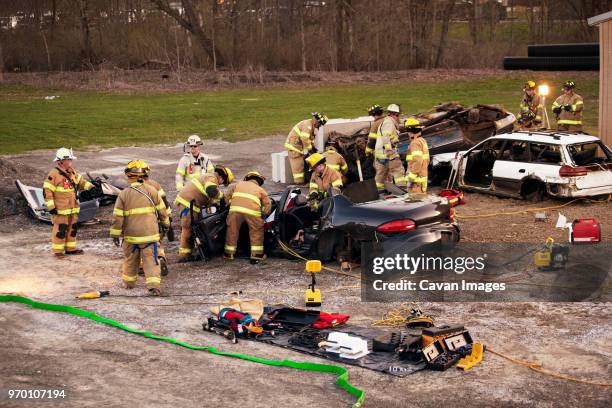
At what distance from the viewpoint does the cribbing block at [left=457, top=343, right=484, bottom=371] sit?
812cm

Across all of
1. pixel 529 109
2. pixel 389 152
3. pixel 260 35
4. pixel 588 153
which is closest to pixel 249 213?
pixel 389 152

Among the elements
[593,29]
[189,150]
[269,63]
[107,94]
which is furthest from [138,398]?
[593,29]

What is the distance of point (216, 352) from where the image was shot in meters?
8.73

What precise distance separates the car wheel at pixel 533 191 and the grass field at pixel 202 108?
9.49 m

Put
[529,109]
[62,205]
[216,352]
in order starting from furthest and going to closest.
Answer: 1. [529,109]
2. [62,205]
3. [216,352]

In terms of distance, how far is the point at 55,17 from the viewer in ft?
173

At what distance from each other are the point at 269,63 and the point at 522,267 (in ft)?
124

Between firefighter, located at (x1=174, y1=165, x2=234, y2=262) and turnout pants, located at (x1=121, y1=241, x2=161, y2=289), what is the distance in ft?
4.34

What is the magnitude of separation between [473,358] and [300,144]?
10.0 m

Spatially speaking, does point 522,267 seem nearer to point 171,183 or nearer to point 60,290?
point 60,290

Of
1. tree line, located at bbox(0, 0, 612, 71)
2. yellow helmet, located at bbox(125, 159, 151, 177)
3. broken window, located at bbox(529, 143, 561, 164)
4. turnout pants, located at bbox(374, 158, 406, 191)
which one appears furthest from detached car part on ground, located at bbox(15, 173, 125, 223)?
tree line, located at bbox(0, 0, 612, 71)

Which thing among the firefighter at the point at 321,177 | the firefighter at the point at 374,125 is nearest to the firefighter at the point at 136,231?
the firefighter at the point at 321,177

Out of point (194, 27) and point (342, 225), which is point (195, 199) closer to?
point (342, 225)

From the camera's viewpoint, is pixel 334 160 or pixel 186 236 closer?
pixel 186 236
